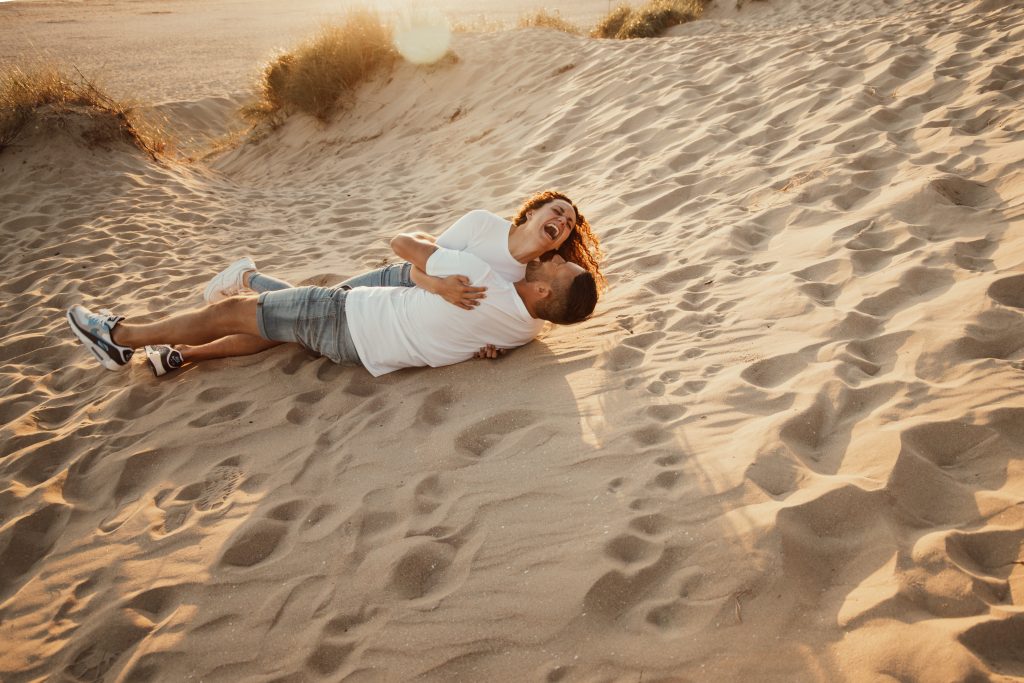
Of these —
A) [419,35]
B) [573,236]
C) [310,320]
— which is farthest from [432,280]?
[419,35]

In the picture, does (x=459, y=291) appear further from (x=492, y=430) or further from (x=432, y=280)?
(x=492, y=430)

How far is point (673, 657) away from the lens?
71.1 inches

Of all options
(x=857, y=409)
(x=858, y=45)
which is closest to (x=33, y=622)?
(x=857, y=409)

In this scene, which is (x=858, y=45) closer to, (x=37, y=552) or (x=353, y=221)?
(x=353, y=221)

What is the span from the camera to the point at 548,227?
328 centimetres

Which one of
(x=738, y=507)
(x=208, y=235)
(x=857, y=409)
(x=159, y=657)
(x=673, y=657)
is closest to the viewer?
(x=673, y=657)

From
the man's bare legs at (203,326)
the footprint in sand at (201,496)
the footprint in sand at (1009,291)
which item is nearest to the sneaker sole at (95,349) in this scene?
the man's bare legs at (203,326)

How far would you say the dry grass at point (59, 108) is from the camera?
23.5 feet

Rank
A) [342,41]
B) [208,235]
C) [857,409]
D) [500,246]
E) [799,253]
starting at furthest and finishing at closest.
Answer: [342,41]
[208,235]
[799,253]
[500,246]
[857,409]

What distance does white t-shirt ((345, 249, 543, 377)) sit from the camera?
3.18 meters

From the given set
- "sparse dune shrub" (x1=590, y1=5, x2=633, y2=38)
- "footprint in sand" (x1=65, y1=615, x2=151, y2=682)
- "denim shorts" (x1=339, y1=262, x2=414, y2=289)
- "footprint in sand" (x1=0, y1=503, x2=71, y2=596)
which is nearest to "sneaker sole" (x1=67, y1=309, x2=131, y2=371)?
"footprint in sand" (x1=0, y1=503, x2=71, y2=596)

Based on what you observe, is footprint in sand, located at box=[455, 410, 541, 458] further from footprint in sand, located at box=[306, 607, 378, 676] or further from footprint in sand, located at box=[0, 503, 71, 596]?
footprint in sand, located at box=[0, 503, 71, 596]

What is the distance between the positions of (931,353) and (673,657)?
182 cm

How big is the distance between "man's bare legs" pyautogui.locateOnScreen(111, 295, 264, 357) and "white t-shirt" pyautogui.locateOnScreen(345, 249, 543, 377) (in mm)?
642
